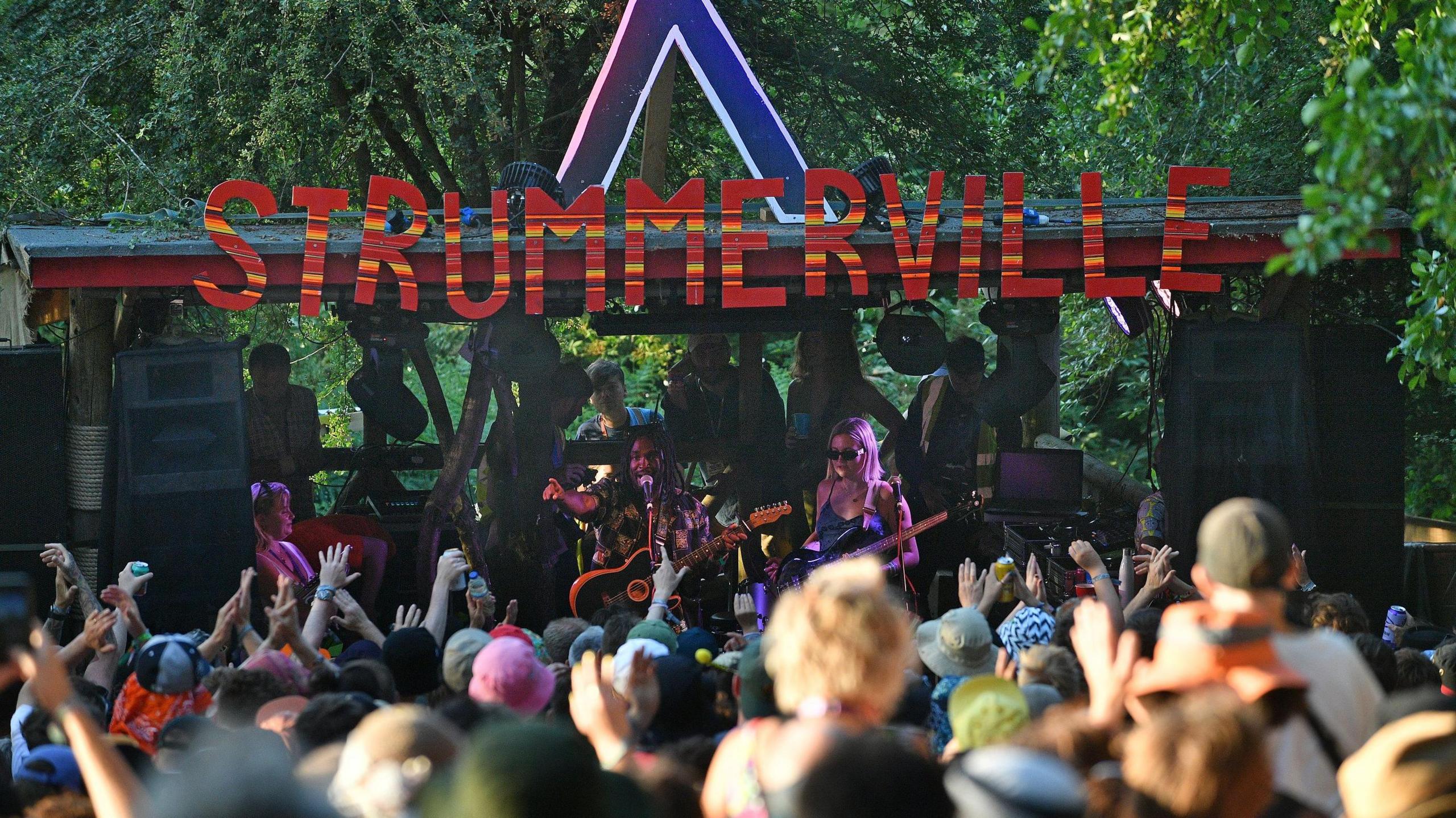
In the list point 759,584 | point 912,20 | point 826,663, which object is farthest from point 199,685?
point 912,20

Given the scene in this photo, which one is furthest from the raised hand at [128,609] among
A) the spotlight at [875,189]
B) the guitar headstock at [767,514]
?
the guitar headstock at [767,514]

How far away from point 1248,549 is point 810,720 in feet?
3.53

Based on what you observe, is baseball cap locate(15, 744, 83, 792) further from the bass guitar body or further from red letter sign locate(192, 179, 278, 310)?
the bass guitar body

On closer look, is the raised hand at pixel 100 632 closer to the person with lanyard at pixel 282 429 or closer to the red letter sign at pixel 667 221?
the red letter sign at pixel 667 221

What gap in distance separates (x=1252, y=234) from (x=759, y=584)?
384 cm

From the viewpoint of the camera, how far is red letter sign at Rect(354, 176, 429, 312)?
800 cm

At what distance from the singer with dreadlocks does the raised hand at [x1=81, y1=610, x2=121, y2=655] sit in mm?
4591

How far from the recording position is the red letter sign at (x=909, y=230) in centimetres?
810

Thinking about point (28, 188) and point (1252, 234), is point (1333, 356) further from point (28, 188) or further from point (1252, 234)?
point (28, 188)

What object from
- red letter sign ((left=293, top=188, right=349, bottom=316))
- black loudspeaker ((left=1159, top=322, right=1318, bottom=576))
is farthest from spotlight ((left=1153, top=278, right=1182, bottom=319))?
red letter sign ((left=293, top=188, right=349, bottom=316))

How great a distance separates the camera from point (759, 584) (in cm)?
972

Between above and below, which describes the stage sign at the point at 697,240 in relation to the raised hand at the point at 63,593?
above

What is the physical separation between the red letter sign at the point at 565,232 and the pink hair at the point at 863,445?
90.1 inches

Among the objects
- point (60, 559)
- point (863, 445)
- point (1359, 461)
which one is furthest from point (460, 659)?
point (1359, 461)
